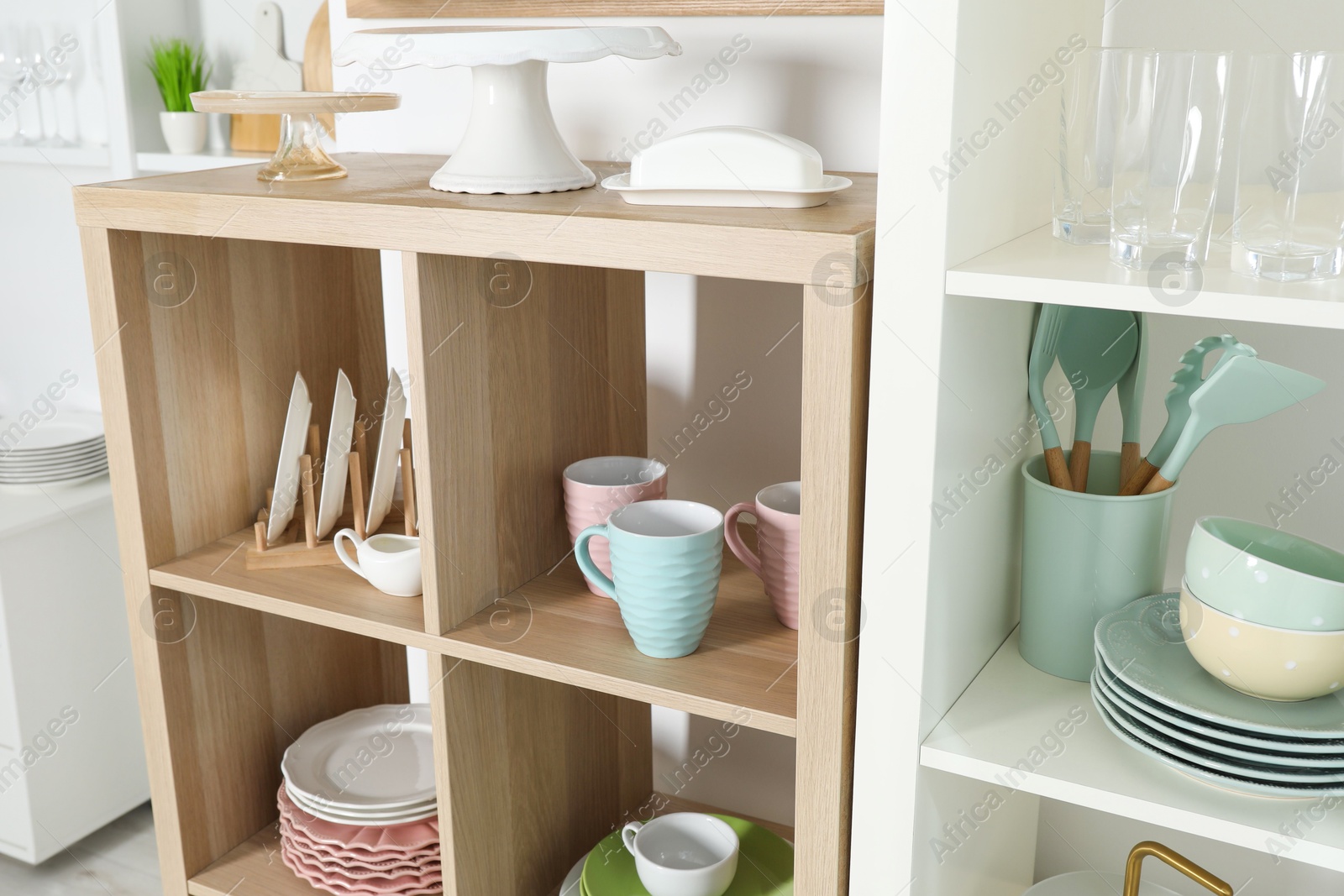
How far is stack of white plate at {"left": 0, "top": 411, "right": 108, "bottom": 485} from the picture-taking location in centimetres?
195

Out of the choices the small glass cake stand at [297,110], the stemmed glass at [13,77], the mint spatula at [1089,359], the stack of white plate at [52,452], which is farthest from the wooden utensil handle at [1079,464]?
the stemmed glass at [13,77]

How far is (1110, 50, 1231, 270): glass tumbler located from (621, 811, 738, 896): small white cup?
28.1 inches

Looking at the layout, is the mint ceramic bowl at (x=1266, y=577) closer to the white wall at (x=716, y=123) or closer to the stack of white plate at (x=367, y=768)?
the white wall at (x=716, y=123)

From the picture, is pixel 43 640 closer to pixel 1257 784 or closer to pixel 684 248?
pixel 684 248

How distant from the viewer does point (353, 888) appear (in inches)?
50.4

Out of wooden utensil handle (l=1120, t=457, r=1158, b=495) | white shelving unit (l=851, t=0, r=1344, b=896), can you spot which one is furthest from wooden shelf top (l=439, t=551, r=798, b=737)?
wooden utensil handle (l=1120, t=457, r=1158, b=495)

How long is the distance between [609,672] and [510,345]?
325 mm

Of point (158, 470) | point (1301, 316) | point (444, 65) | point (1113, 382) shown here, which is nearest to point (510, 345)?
point (444, 65)

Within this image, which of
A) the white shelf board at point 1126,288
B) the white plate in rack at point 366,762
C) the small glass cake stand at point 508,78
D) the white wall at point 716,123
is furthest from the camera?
the white plate in rack at point 366,762

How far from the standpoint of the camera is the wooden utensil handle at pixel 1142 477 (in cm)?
92

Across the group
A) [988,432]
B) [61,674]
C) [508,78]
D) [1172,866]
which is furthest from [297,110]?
[61,674]

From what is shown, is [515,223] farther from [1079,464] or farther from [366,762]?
[366,762]

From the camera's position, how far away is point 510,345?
1082 mm

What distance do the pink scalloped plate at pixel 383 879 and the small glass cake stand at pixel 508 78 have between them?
768mm
